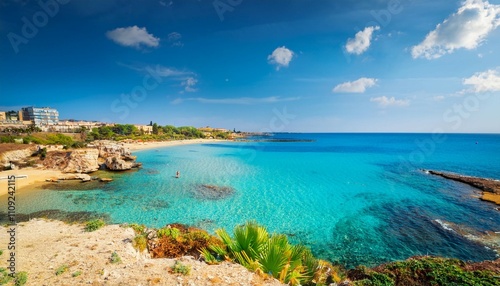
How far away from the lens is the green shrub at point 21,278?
641 cm

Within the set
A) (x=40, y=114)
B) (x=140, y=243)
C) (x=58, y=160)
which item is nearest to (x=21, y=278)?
(x=140, y=243)

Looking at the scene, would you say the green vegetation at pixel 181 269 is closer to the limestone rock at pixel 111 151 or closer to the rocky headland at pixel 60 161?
the rocky headland at pixel 60 161

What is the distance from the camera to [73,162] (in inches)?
1300

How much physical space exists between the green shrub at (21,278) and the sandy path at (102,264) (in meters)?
0.14

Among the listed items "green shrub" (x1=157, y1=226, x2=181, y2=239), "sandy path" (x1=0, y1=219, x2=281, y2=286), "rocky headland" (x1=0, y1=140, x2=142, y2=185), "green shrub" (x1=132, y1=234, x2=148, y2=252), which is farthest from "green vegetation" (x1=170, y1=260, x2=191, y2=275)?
"rocky headland" (x1=0, y1=140, x2=142, y2=185)

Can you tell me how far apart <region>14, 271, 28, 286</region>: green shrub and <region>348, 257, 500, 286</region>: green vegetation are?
34.4 feet

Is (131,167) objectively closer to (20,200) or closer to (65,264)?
(20,200)

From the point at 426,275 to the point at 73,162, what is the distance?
41.6 m

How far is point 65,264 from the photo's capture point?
749 centimetres

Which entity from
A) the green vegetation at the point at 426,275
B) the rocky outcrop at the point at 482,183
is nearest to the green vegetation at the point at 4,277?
the green vegetation at the point at 426,275

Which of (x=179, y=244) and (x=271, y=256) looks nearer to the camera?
(x=271, y=256)

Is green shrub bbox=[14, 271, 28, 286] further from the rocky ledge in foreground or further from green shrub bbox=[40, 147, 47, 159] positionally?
green shrub bbox=[40, 147, 47, 159]

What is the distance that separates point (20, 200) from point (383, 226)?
104 ft

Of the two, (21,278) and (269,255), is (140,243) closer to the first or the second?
(21,278)
